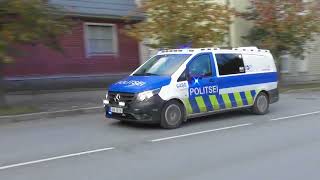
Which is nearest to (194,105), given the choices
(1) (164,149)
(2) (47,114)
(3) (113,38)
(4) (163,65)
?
(4) (163,65)

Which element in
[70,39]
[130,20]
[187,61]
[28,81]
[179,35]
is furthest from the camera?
[130,20]

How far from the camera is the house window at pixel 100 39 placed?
22.1m

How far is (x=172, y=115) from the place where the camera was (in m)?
11.7

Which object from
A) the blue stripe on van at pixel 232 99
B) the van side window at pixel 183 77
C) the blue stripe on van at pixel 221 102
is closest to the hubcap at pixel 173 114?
the van side window at pixel 183 77

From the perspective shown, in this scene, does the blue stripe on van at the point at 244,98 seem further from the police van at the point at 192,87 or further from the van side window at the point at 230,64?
the van side window at the point at 230,64

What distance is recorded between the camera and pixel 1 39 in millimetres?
13008

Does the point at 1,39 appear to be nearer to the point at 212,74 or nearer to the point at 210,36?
the point at 212,74

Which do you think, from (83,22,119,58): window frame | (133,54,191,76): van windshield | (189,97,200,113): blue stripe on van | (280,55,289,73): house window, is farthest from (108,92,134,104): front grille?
(280,55,289,73): house window

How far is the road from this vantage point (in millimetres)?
7383

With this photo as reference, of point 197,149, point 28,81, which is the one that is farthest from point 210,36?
point 197,149

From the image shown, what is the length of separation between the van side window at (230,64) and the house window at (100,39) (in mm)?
9842

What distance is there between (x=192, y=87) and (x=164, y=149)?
3246mm

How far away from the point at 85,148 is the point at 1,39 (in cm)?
505

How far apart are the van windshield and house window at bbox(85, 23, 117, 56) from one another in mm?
9521
